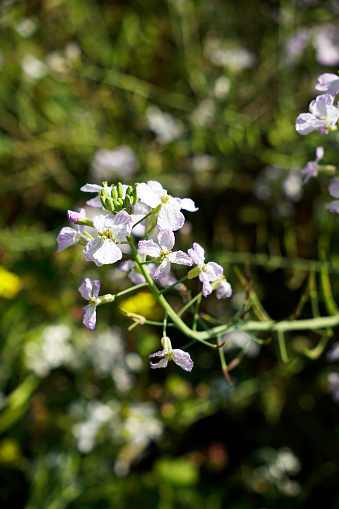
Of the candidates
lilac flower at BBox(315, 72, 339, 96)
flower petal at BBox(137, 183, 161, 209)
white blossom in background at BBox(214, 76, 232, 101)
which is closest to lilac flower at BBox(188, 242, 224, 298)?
flower petal at BBox(137, 183, 161, 209)

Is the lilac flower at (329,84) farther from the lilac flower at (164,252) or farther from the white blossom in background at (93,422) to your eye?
the white blossom in background at (93,422)

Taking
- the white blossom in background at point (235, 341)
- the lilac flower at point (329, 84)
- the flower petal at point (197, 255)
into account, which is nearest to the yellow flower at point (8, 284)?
the white blossom in background at point (235, 341)

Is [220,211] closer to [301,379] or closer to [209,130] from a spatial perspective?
[209,130]

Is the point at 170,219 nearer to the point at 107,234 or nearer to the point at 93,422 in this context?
the point at 107,234

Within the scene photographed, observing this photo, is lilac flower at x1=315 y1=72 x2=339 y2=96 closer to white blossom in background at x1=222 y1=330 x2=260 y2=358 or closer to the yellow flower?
white blossom in background at x1=222 y1=330 x2=260 y2=358

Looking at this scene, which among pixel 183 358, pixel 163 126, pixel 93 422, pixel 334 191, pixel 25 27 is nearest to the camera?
pixel 183 358

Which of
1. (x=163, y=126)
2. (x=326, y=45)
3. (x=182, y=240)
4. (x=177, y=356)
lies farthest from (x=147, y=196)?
(x=326, y=45)

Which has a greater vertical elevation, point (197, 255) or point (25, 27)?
point (25, 27)
